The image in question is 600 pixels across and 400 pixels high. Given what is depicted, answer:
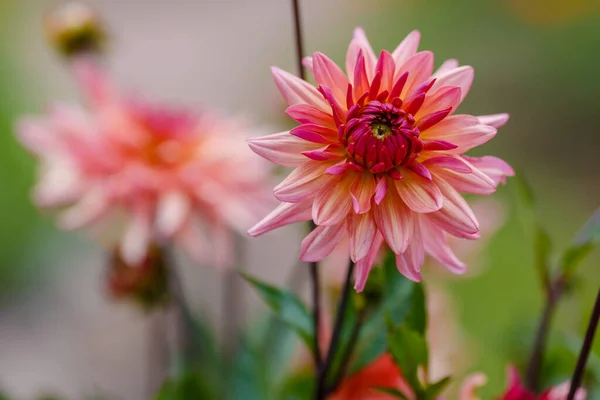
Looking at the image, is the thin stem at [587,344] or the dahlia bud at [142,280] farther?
the dahlia bud at [142,280]

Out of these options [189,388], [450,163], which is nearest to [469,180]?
[450,163]

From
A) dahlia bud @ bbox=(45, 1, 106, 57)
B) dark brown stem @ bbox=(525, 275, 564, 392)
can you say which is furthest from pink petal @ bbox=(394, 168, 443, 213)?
dahlia bud @ bbox=(45, 1, 106, 57)

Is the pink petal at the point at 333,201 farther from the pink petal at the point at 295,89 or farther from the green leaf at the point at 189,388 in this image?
the green leaf at the point at 189,388

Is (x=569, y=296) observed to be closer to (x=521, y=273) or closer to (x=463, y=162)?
(x=463, y=162)

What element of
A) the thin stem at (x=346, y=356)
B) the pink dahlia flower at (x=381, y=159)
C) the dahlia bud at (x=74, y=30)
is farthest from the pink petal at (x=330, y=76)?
the dahlia bud at (x=74, y=30)

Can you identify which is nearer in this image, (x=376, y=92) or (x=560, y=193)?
(x=376, y=92)

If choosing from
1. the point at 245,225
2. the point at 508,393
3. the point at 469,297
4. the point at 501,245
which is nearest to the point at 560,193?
the point at 501,245
